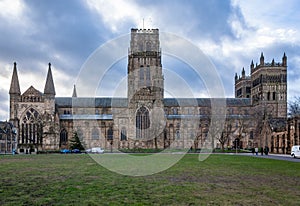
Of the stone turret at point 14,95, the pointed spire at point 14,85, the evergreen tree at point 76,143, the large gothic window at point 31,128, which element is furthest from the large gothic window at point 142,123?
the pointed spire at point 14,85

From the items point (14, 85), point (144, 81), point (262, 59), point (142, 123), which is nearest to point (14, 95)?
point (14, 85)

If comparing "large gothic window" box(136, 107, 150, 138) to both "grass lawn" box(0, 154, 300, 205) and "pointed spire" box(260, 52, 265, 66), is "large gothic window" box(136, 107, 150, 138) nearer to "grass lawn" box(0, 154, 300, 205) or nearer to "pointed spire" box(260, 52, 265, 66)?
"pointed spire" box(260, 52, 265, 66)

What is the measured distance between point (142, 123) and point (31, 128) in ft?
87.0

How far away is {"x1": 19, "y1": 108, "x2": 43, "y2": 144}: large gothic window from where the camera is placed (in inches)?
3334

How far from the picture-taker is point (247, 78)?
12450cm

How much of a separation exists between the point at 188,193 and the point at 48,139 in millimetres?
73804

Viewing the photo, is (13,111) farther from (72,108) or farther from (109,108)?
(109,108)

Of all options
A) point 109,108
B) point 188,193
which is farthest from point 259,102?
point 188,193

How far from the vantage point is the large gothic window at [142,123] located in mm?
87769

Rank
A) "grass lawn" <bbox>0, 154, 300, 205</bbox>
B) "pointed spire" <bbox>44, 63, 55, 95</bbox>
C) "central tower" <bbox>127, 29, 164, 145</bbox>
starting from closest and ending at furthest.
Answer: "grass lawn" <bbox>0, 154, 300, 205</bbox>, "pointed spire" <bbox>44, 63, 55, 95</bbox>, "central tower" <bbox>127, 29, 164, 145</bbox>

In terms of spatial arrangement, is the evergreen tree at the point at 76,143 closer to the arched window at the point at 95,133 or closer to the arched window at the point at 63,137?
the arched window at the point at 63,137

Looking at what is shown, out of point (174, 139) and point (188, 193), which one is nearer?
point (188, 193)

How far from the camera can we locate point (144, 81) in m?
95.0

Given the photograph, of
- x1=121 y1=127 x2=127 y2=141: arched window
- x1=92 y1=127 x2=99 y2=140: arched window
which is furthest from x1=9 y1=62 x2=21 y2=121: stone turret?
x1=121 y1=127 x2=127 y2=141: arched window
